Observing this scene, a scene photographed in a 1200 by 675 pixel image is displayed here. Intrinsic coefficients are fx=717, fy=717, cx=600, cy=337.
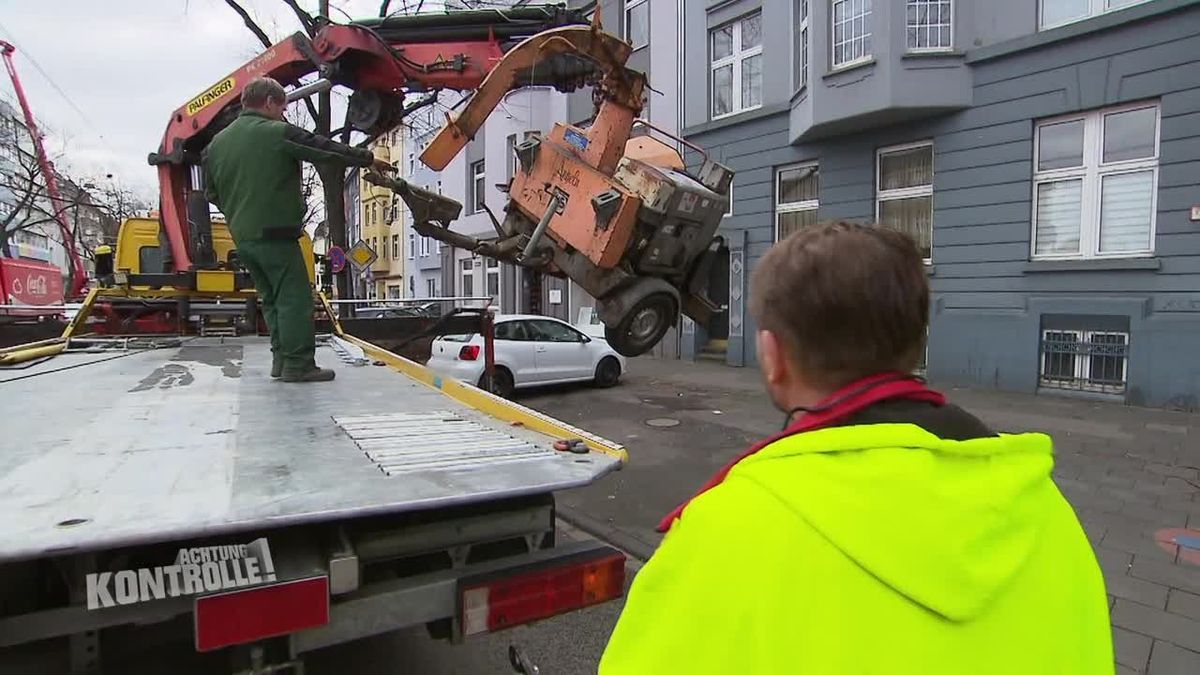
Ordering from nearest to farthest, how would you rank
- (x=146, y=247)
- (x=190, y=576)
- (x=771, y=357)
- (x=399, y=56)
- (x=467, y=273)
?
(x=771, y=357), (x=190, y=576), (x=399, y=56), (x=146, y=247), (x=467, y=273)

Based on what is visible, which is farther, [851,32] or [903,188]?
[903,188]

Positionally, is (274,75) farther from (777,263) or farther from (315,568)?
(777,263)

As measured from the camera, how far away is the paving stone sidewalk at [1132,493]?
3589 mm

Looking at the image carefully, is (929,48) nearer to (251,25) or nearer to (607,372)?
(607,372)

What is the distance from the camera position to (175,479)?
2.03 metres

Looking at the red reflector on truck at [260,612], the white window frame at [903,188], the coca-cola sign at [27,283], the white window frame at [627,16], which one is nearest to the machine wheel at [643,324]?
the red reflector on truck at [260,612]

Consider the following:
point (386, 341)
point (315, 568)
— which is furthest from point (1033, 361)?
point (315, 568)

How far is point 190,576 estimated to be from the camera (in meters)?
1.66

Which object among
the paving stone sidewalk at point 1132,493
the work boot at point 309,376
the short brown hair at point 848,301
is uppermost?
the short brown hair at point 848,301

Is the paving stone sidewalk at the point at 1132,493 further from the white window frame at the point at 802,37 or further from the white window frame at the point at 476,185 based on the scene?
the white window frame at the point at 476,185

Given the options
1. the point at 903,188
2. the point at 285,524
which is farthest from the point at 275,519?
the point at 903,188

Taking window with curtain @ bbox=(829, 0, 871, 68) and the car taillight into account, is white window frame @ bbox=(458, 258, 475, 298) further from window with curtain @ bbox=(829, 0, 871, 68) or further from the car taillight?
the car taillight

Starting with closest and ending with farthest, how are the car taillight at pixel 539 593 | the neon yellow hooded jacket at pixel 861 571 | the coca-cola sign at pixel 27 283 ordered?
1. the neon yellow hooded jacket at pixel 861 571
2. the car taillight at pixel 539 593
3. the coca-cola sign at pixel 27 283

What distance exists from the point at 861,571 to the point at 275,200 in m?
4.22
